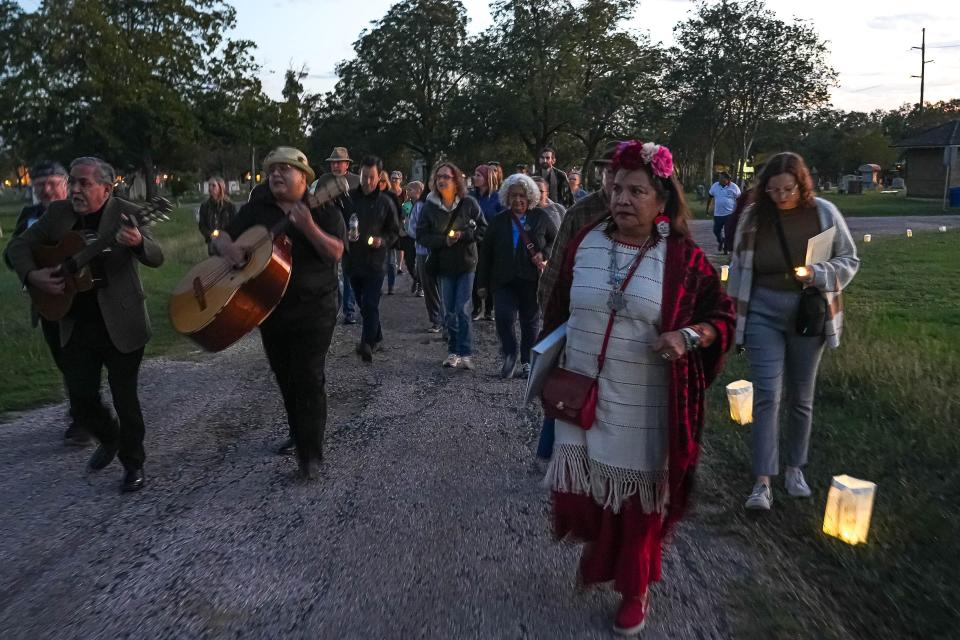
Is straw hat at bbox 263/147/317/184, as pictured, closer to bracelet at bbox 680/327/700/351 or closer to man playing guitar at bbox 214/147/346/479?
man playing guitar at bbox 214/147/346/479

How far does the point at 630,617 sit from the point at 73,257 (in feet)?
12.2

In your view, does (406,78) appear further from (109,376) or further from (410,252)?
(109,376)

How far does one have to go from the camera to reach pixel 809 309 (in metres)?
4.35

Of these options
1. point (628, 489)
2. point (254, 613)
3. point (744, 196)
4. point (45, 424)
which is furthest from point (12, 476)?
point (744, 196)

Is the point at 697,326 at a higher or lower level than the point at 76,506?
higher

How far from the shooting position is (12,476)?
5059 mm

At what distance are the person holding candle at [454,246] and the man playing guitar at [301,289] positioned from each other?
116 inches

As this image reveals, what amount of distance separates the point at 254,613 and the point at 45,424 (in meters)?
3.79

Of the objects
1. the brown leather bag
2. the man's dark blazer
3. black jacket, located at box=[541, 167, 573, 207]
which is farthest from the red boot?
black jacket, located at box=[541, 167, 573, 207]

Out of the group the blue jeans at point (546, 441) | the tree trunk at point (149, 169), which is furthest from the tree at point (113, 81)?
the blue jeans at point (546, 441)

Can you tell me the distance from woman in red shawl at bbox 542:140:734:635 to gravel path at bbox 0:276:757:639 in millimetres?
454

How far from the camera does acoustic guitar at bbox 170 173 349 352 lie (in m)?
4.41

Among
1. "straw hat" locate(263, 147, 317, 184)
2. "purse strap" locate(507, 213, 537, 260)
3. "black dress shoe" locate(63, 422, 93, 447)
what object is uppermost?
"straw hat" locate(263, 147, 317, 184)

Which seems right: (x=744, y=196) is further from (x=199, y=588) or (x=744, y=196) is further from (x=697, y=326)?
(x=199, y=588)
